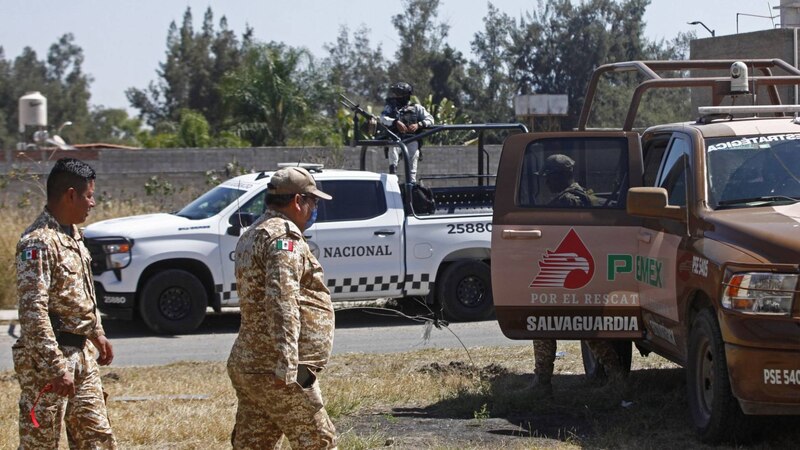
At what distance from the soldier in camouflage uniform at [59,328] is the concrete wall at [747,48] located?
16.4 meters

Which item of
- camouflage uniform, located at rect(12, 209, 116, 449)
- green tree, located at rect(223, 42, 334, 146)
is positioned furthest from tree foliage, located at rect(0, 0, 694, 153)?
camouflage uniform, located at rect(12, 209, 116, 449)

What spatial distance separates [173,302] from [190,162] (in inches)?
586

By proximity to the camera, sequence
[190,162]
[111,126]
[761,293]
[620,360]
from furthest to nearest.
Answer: [111,126], [190,162], [620,360], [761,293]

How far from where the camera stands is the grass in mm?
6715

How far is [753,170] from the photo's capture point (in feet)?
22.4

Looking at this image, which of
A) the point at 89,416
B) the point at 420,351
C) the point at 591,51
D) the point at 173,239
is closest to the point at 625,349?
the point at 420,351

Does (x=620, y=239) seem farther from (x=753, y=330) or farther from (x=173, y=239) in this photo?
(x=173, y=239)

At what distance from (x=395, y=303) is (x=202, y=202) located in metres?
2.85

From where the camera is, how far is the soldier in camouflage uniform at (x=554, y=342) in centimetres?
758

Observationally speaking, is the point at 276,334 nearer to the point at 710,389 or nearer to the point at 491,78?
the point at 710,389

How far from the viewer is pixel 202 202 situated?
42.6ft

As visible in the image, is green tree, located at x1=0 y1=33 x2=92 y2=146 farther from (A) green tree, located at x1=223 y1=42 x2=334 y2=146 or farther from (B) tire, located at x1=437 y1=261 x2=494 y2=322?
(B) tire, located at x1=437 y1=261 x2=494 y2=322

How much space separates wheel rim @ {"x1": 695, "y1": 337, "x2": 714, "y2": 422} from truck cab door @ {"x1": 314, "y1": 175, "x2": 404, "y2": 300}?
650cm

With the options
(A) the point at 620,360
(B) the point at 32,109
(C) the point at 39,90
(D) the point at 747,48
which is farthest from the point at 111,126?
(A) the point at 620,360
